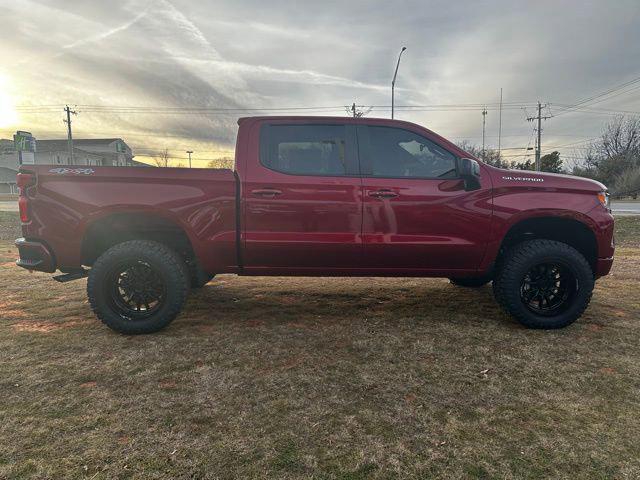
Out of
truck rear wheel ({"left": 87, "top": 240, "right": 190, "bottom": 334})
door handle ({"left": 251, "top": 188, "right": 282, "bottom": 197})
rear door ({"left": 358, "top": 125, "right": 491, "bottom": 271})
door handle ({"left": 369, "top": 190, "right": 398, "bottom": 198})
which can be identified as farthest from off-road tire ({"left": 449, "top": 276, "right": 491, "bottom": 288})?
truck rear wheel ({"left": 87, "top": 240, "right": 190, "bottom": 334})

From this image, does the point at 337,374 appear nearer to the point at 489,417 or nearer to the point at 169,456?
the point at 489,417

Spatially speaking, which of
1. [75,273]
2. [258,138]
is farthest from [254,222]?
[75,273]

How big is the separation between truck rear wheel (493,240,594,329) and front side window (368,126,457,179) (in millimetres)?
1033

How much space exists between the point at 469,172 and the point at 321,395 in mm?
2261

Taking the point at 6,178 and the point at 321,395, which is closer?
the point at 321,395

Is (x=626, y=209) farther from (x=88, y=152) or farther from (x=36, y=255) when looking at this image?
(x=88, y=152)

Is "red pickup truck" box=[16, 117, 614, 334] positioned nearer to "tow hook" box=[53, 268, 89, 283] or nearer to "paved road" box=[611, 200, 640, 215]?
"tow hook" box=[53, 268, 89, 283]

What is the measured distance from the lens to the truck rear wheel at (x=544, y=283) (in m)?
3.54

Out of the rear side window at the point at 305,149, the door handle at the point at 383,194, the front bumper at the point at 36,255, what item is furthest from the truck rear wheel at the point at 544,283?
the front bumper at the point at 36,255

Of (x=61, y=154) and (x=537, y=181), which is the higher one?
(x=61, y=154)

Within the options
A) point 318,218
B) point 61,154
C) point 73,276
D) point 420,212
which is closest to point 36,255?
point 73,276

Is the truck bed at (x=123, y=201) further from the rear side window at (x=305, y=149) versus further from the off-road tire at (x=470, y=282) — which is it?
the off-road tire at (x=470, y=282)

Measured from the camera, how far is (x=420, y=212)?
350cm

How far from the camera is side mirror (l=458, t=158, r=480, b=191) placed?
336 cm
